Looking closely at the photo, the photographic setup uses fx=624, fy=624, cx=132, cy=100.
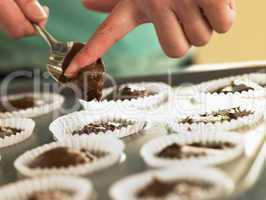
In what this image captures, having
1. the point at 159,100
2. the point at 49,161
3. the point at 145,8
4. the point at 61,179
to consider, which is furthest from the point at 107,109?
the point at 61,179

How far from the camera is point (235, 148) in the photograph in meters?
1.34

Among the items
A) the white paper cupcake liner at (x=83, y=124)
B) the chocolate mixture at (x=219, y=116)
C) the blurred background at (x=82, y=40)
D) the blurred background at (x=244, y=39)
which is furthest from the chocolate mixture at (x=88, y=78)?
the blurred background at (x=244, y=39)

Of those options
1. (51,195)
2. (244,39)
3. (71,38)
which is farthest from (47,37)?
(244,39)

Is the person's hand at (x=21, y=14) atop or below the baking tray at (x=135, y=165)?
atop

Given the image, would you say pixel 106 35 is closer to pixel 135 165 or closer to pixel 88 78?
pixel 88 78

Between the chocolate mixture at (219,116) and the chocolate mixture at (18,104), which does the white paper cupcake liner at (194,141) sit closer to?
the chocolate mixture at (219,116)

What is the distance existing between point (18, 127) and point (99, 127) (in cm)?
28

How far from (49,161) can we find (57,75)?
0.32 m

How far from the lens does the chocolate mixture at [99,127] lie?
1626 millimetres

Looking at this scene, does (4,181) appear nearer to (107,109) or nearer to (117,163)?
(117,163)

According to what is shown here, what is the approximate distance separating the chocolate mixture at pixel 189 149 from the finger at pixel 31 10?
527mm

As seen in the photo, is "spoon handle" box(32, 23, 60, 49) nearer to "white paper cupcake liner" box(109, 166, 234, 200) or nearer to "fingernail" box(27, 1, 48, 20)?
"fingernail" box(27, 1, 48, 20)

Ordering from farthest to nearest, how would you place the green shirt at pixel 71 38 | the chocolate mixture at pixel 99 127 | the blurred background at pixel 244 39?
the blurred background at pixel 244 39 < the green shirt at pixel 71 38 < the chocolate mixture at pixel 99 127

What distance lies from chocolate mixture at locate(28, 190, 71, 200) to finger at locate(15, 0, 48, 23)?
1.92ft
